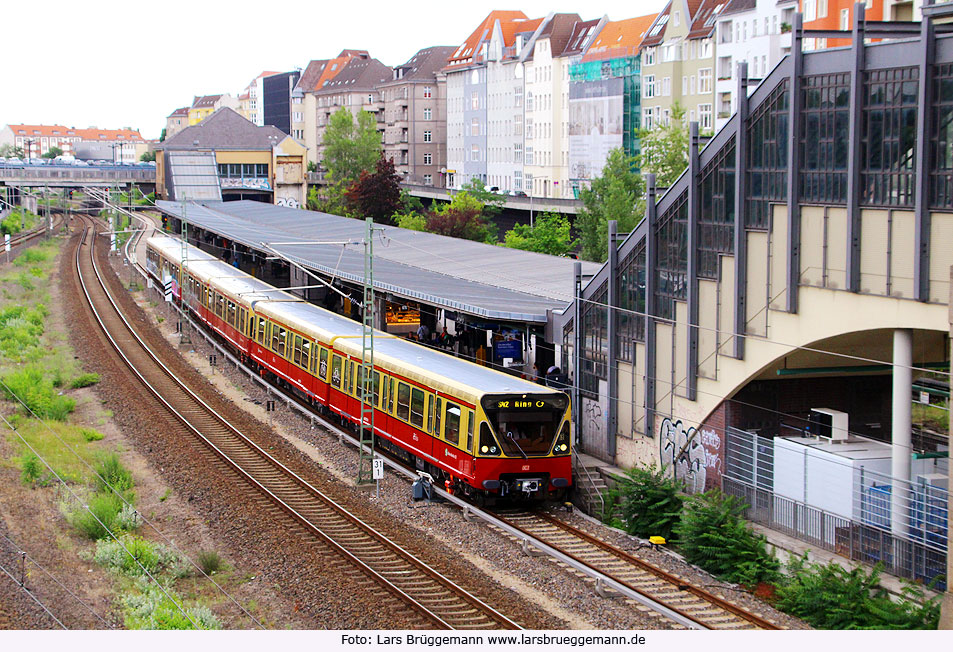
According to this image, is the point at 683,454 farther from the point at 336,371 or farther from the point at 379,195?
the point at 379,195

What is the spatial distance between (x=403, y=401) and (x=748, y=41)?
45964 mm

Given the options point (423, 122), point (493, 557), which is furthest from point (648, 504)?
point (423, 122)

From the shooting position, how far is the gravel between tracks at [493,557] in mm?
16578

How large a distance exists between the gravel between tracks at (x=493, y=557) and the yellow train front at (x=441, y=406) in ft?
2.89

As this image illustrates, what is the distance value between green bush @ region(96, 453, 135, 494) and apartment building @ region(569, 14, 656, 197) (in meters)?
59.3

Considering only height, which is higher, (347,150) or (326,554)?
(347,150)

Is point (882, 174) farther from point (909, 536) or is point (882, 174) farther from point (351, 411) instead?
point (351, 411)

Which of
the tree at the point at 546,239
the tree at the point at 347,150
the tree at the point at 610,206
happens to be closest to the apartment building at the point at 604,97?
the tree at the point at 546,239

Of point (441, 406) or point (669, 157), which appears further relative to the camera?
point (669, 157)

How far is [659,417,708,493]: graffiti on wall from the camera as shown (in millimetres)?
22297

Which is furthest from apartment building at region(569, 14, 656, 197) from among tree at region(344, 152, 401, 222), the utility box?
the utility box

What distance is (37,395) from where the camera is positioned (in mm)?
32250

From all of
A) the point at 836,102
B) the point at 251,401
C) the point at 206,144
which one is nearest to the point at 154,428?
the point at 251,401

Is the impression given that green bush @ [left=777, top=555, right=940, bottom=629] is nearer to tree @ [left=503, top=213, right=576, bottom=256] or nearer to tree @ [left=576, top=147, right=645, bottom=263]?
tree @ [left=576, top=147, right=645, bottom=263]
